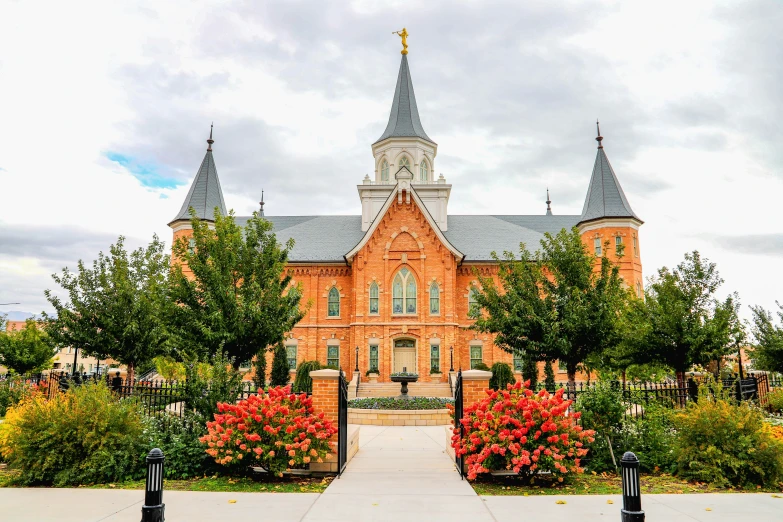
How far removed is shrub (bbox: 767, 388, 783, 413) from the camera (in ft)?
53.6

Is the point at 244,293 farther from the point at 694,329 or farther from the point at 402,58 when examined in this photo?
the point at 402,58

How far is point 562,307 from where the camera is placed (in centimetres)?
1683

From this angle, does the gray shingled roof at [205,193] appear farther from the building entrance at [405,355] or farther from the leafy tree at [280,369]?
the building entrance at [405,355]

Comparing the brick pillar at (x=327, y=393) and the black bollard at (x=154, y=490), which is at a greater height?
the brick pillar at (x=327, y=393)

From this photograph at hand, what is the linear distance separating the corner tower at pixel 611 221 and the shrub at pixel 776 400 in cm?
1627

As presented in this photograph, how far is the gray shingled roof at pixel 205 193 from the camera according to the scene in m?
34.9

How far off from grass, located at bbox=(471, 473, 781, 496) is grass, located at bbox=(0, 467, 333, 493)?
2.64 metres

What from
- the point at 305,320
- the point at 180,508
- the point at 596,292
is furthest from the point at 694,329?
the point at 305,320

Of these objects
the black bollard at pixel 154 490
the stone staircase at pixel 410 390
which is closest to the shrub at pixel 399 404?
the stone staircase at pixel 410 390

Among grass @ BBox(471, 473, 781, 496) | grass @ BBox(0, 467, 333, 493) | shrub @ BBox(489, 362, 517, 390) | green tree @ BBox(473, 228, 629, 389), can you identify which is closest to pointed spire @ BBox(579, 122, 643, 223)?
shrub @ BBox(489, 362, 517, 390)

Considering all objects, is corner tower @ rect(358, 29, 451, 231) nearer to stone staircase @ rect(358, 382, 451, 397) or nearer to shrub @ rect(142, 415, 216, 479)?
stone staircase @ rect(358, 382, 451, 397)

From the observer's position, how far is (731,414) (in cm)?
852

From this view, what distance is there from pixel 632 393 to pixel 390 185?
1160 inches

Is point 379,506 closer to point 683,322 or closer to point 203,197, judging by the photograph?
point 683,322
